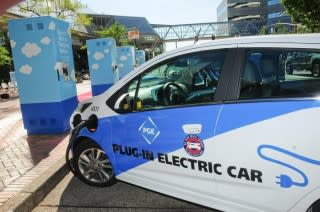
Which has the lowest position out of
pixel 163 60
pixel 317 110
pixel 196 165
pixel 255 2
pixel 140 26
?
pixel 196 165

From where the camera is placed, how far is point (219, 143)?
→ 2902 mm

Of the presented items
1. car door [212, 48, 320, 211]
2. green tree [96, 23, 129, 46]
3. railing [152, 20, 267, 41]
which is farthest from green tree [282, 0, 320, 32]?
railing [152, 20, 267, 41]

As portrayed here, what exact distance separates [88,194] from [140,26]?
289 feet

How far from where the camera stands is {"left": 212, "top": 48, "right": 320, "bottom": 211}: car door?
251cm

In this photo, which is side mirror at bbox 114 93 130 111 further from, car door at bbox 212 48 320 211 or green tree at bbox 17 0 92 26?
green tree at bbox 17 0 92 26

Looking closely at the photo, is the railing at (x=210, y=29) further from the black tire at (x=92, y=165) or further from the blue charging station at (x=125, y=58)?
the black tire at (x=92, y=165)

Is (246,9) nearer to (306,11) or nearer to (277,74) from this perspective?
(306,11)

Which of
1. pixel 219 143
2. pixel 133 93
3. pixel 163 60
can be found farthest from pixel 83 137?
pixel 219 143

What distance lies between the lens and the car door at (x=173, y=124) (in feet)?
9.98

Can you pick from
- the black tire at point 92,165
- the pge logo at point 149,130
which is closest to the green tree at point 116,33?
the black tire at point 92,165

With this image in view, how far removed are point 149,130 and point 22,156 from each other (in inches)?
126

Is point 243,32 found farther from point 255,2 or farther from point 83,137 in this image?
point 83,137

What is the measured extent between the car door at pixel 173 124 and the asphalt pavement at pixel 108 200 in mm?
360

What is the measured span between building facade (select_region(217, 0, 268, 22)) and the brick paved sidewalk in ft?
370
